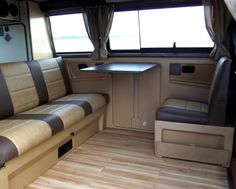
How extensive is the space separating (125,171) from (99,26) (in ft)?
6.23

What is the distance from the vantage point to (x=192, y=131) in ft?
7.93

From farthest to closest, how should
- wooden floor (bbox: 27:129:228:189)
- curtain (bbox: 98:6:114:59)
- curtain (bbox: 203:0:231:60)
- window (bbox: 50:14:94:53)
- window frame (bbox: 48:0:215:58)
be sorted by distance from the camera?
window (bbox: 50:14:94:53)
curtain (bbox: 98:6:114:59)
window frame (bbox: 48:0:215:58)
curtain (bbox: 203:0:231:60)
wooden floor (bbox: 27:129:228:189)

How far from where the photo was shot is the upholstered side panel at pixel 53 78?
10.1 ft

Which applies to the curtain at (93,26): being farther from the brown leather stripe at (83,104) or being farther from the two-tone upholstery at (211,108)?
the two-tone upholstery at (211,108)

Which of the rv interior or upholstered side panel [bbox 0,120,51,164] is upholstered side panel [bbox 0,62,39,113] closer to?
the rv interior

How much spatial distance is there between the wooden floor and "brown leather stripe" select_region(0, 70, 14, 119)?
2.29 ft

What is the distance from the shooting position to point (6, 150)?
1.76 meters

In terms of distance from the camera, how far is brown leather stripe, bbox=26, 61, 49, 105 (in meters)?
2.91

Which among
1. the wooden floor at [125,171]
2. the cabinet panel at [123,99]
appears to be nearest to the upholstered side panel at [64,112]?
the wooden floor at [125,171]

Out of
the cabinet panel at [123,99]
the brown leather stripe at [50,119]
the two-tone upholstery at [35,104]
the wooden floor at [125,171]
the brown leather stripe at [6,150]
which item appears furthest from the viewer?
the cabinet panel at [123,99]

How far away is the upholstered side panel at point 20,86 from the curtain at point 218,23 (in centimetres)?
208

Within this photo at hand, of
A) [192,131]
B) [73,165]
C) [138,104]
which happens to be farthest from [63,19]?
[192,131]

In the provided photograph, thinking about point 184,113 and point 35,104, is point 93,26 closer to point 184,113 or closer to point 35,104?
point 35,104

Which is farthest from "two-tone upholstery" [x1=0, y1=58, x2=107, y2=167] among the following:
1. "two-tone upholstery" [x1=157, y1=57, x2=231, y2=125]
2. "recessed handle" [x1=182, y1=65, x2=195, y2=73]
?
"recessed handle" [x1=182, y1=65, x2=195, y2=73]
